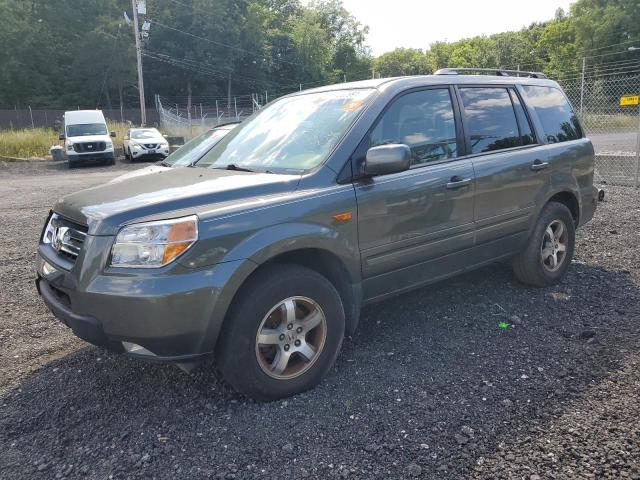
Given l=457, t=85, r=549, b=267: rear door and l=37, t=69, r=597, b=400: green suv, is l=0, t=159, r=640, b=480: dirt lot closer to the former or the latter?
l=37, t=69, r=597, b=400: green suv

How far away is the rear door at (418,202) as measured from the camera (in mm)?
3455

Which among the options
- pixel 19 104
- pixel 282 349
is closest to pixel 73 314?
pixel 282 349

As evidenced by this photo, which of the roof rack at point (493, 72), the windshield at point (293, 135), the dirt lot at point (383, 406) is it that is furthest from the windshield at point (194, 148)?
the roof rack at point (493, 72)

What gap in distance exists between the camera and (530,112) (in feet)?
15.5

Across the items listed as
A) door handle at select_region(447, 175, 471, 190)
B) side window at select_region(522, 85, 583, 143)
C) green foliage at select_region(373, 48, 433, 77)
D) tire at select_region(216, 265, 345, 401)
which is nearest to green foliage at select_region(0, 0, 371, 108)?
green foliage at select_region(373, 48, 433, 77)

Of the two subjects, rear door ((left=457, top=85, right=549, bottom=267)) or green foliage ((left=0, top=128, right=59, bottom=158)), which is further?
green foliage ((left=0, top=128, right=59, bottom=158))

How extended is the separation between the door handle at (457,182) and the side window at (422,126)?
0.18 m

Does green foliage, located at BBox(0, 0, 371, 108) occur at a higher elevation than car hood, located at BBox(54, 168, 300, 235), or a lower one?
higher

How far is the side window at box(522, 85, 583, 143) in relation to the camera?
484 cm

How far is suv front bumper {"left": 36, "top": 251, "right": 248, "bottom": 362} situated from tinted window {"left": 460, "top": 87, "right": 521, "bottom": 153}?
7.88ft

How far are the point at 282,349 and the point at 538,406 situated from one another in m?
1.48

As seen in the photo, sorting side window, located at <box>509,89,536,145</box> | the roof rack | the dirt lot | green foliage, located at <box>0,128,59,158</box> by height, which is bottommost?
the dirt lot

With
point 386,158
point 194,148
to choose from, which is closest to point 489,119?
point 386,158

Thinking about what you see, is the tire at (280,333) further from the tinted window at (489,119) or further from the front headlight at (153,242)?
the tinted window at (489,119)
